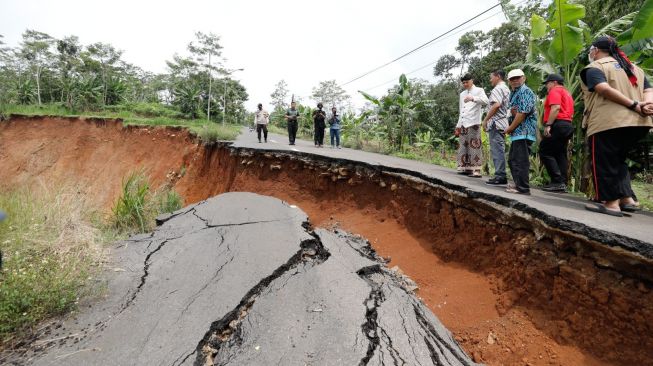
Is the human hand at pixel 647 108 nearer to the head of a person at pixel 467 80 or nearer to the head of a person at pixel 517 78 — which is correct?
the head of a person at pixel 517 78

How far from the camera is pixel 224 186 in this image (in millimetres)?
10117

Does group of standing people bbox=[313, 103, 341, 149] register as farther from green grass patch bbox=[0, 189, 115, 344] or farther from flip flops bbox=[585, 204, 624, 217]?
flip flops bbox=[585, 204, 624, 217]

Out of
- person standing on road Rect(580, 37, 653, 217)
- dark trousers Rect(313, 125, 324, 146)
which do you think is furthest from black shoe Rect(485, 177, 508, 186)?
dark trousers Rect(313, 125, 324, 146)

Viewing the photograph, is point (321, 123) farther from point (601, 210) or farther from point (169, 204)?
point (601, 210)

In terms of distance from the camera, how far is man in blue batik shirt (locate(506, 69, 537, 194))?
399 centimetres

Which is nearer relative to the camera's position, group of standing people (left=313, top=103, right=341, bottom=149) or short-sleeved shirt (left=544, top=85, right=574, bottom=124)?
short-sleeved shirt (left=544, top=85, right=574, bottom=124)

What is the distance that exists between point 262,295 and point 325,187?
14.1 ft

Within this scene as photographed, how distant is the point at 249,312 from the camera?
2705 mm

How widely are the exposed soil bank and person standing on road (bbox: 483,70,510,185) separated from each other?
3.16ft

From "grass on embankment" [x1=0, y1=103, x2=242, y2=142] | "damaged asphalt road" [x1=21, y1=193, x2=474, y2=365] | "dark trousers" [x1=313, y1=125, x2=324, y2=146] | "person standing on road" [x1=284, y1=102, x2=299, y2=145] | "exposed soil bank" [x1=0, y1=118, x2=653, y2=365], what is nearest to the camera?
"damaged asphalt road" [x1=21, y1=193, x2=474, y2=365]

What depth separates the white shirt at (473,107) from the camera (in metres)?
5.25

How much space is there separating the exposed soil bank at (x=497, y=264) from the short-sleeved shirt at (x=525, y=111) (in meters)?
1.07

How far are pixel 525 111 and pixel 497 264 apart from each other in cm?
196

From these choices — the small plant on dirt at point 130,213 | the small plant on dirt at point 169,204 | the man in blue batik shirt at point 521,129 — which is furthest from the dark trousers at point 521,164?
the small plant on dirt at point 169,204
